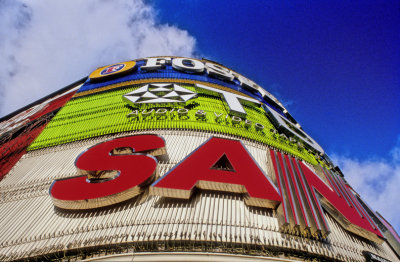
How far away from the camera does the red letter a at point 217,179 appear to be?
6918 millimetres

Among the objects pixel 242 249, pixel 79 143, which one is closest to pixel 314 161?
pixel 242 249

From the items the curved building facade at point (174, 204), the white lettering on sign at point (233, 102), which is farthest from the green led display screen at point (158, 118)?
the white lettering on sign at point (233, 102)

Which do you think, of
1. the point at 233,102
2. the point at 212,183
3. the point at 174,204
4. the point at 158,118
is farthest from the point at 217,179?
the point at 233,102

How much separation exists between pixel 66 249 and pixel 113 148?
12.4ft

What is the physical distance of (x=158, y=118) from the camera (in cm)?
1224

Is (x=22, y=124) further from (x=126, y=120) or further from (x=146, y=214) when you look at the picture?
(x=146, y=214)

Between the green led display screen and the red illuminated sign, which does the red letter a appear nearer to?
the red illuminated sign

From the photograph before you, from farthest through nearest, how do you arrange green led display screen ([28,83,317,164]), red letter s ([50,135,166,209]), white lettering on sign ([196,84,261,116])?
white lettering on sign ([196,84,261,116]) → green led display screen ([28,83,317,164]) → red letter s ([50,135,166,209])

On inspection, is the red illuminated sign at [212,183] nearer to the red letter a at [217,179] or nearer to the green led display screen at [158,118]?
the red letter a at [217,179]

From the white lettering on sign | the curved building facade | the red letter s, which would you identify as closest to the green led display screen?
the curved building facade

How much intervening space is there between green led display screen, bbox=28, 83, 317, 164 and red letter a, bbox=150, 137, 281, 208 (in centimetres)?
384

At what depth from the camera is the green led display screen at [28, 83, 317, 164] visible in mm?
11977

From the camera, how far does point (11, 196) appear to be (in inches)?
351

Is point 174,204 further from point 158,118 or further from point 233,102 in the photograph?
point 233,102
